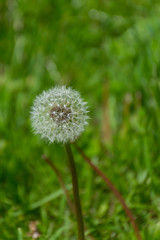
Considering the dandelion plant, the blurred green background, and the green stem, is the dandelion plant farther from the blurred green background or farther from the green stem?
the blurred green background

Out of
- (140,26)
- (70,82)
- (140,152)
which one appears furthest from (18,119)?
(140,26)

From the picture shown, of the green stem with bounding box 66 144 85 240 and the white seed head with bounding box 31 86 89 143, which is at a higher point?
the white seed head with bounding box 31 86 89 143

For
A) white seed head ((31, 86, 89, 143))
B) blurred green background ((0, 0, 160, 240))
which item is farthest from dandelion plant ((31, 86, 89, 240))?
blurred green background ((0, 0, 160, 240))

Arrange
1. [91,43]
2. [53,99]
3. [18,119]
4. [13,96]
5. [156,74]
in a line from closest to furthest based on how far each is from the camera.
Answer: [53,99] < [156,74] < [18,119] < [13,96] < [91,43]

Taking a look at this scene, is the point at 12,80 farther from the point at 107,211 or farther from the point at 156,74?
the point at 107,211

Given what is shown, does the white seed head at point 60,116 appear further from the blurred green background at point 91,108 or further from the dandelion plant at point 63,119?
the blurred green background at point 91,108

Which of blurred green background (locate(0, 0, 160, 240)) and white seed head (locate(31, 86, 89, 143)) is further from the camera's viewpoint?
blurred green background (locate(0, 0, 160, 240))
